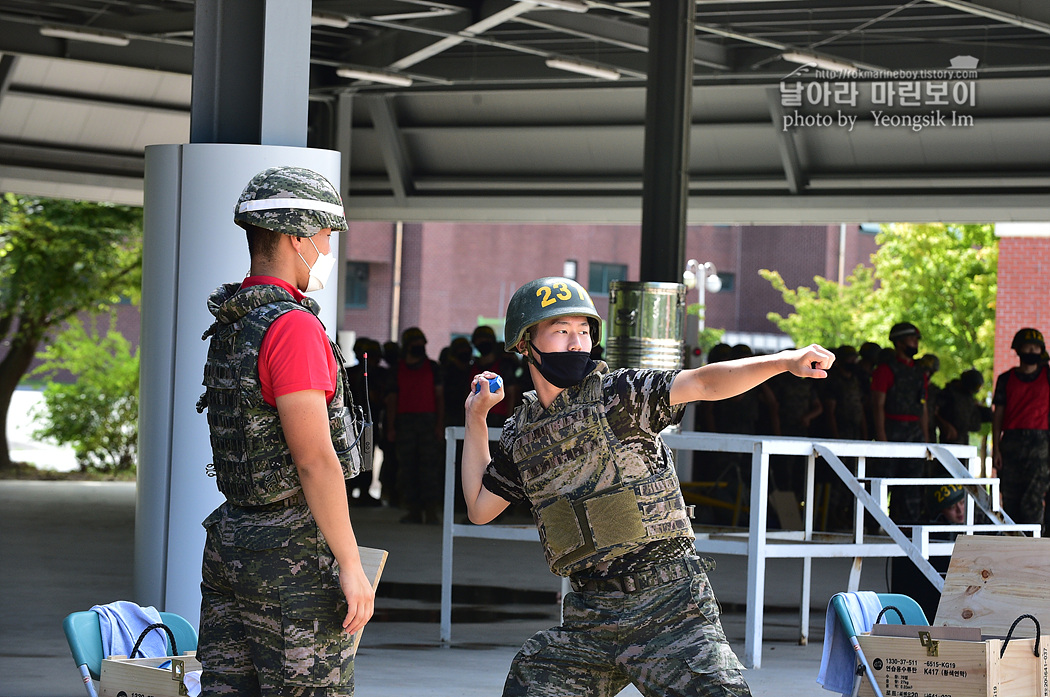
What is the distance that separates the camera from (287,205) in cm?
341

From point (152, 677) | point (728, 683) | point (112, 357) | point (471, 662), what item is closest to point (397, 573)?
point (471, 662)

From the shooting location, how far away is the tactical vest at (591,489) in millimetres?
3645

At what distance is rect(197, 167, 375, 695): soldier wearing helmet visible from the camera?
A: 324 cm

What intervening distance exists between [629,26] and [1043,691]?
11688 millimetres

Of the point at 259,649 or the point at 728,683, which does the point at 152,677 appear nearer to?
the point at 259,649

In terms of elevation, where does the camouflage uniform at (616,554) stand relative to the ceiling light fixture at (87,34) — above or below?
below

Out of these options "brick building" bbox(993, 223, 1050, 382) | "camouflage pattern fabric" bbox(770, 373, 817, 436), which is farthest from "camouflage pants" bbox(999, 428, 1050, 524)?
"brick building" bbox(993, 223, 1050, 382)

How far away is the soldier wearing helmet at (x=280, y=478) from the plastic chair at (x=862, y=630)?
211 centimetres

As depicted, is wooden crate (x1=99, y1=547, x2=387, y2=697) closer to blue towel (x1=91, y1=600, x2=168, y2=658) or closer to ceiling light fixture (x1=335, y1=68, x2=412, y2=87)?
blue towel (x1=91, y1=600, x2=168, y2=658)

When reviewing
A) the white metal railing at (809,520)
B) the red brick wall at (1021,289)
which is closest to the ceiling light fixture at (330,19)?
the white metal railing at (809,520)

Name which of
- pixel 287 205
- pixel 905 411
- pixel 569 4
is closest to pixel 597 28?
pixel 569 4

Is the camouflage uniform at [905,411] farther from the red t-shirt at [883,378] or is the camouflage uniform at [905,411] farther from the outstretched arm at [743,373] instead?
the outstretched arm at [743,373]

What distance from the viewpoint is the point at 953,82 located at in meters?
15.5

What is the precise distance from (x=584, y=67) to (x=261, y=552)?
12.5 meters
